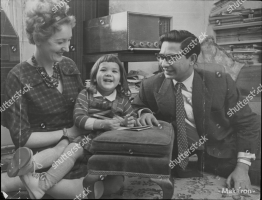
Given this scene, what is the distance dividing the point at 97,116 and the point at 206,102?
76cm

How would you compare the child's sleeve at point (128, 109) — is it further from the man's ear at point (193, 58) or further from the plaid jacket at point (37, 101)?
the man's ear at point (193, 58)

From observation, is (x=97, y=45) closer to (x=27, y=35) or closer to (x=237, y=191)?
(x=27, y=35)

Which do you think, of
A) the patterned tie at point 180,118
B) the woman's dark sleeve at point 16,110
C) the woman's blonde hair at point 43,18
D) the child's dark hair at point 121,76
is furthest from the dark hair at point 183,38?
the woman's dark sleeve at point 16,110

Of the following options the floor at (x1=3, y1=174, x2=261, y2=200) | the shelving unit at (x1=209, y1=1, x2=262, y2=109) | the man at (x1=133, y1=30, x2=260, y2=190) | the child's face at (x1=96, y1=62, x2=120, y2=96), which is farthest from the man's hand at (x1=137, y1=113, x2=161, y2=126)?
the shelving unit at (x1=209, y1=1, x2=262, y2=109)

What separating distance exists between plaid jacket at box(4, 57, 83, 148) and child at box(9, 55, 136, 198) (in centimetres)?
10

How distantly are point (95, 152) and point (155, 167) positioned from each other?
40cm

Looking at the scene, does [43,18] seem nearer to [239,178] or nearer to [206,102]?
[206,102]

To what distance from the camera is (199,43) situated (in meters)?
2.25

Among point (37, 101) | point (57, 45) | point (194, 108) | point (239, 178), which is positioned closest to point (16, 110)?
point (37, 101)

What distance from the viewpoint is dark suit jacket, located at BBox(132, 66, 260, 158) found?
230cm

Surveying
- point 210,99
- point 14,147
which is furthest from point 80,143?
point 210,99

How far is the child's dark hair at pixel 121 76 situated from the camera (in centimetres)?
223

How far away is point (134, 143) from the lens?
6.79 feet

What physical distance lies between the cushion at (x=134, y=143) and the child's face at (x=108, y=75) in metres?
0.32
